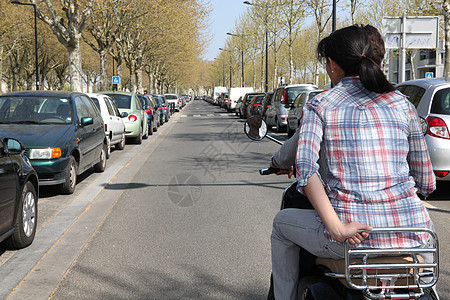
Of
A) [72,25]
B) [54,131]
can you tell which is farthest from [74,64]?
[54,131]

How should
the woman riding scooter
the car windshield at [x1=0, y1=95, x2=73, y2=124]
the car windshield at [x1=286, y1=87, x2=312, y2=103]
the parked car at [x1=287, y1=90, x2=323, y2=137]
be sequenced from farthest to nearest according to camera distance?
the car windshield at [x1=286, y1=87, x2=312, y2=103], the parked car at [x1=287, y1=90, x2=323, y2=137], the car windshield at [x1=0, y1=95, x2=73, y2=124], the woman riding scooter

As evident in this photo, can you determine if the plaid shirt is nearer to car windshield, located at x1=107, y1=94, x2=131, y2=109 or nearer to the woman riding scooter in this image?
the woman riding scooter

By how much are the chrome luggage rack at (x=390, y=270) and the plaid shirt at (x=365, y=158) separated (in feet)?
0.21

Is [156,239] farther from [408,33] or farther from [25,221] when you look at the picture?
[408,33]

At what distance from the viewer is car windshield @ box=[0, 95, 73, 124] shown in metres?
9.04

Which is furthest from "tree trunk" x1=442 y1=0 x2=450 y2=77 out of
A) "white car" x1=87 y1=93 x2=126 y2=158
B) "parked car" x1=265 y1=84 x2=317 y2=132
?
"white car" x1=87 y1=93 x2=126 y2=158

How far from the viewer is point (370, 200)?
2.26m

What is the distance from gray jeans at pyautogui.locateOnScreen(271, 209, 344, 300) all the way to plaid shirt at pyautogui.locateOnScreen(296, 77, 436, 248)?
0.26ft

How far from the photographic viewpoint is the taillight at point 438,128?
745cm

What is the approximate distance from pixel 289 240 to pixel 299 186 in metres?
0.31

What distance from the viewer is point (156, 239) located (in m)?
5.73

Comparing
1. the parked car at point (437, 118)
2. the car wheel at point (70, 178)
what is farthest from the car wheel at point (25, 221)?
the parked car at point (437, 118)

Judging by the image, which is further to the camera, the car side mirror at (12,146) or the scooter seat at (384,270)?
the car side mirror at (12,146)

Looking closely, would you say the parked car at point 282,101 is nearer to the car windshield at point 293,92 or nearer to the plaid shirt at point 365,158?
the car windshield at point 293,92
